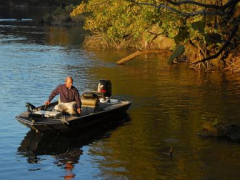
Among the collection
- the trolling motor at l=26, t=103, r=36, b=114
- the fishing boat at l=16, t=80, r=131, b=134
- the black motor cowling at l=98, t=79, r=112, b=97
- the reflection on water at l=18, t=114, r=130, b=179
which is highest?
the black motor cowling at l=98, t=79, r=112, b=97

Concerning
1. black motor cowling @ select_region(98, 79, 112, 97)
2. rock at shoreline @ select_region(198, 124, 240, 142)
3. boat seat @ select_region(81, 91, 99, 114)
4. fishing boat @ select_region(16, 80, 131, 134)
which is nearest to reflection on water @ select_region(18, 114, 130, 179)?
fishing boat @ select_region(16, 80, 131, 134)

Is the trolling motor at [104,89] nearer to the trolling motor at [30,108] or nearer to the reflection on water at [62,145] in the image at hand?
the reflection on water at [62,145]

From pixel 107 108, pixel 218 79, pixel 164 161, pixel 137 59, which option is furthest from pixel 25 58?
pixel 164 161

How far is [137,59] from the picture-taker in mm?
50250

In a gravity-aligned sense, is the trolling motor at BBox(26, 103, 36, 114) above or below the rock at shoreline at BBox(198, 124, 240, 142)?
above

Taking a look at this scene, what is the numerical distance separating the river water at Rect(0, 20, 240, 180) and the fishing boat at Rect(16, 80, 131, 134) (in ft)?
1.60

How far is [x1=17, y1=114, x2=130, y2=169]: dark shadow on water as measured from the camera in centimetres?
1850

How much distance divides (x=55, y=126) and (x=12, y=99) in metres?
9.29

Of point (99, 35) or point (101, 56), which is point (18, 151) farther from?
point (99, 35)

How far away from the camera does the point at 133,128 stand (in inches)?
919

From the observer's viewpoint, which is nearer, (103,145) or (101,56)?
(103,145)

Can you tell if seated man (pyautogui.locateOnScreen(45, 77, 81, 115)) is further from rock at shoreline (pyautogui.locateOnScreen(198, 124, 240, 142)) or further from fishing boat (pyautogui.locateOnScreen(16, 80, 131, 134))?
rock at shoreline (pyautogui.locateOnScreen(198, 124, 240, 142))

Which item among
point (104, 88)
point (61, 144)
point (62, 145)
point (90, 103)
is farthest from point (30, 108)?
point (104, 88)

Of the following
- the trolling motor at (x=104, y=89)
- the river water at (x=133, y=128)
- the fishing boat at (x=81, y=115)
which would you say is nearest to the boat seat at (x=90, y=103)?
the fishing boat at (x=81, y=115)
